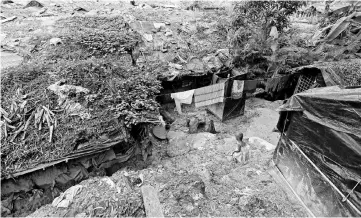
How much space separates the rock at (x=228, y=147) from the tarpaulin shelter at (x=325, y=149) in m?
1.72

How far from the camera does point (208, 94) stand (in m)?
8.04

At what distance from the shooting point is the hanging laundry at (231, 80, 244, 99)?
823 cm

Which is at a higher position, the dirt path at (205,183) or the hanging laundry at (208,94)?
the hanging laundry at (208,94)

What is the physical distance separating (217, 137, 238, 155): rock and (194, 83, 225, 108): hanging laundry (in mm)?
1583

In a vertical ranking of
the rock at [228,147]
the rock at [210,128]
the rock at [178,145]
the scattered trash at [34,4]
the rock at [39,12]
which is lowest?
the rock at [178,145]

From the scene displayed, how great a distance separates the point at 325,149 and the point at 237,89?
4422 millimetres

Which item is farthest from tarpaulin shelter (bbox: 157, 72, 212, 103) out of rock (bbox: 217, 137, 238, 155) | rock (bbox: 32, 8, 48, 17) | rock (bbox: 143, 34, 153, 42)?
rock (bbox: 32, 8, 48, 17)

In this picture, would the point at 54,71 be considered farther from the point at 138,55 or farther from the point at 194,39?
the point at 194,39

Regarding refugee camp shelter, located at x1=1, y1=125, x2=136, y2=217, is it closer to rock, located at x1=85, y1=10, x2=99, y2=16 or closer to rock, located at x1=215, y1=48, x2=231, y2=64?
rock, located at x1=215, y1=48, x2=231, y2=64

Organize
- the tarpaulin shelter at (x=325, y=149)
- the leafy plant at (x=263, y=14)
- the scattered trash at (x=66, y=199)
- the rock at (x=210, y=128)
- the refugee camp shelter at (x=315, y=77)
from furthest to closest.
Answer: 1. the leafy plant at (x=263, y=14)
2. the rock at (x=210, y=128)
3. the refugee camp shelter at (x=315, y=77)
4. the scattered trash at (x=66, y=199)
5. the tarpaulin shelter at (x=325, y=149)

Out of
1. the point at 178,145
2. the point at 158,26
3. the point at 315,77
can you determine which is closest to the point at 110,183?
the point at 178,145

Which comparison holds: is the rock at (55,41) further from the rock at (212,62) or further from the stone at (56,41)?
the rock at (212,62)

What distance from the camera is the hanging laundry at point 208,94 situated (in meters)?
7.92

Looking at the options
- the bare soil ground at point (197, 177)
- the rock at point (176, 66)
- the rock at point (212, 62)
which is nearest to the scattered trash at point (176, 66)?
the rock at point (176, 66)
